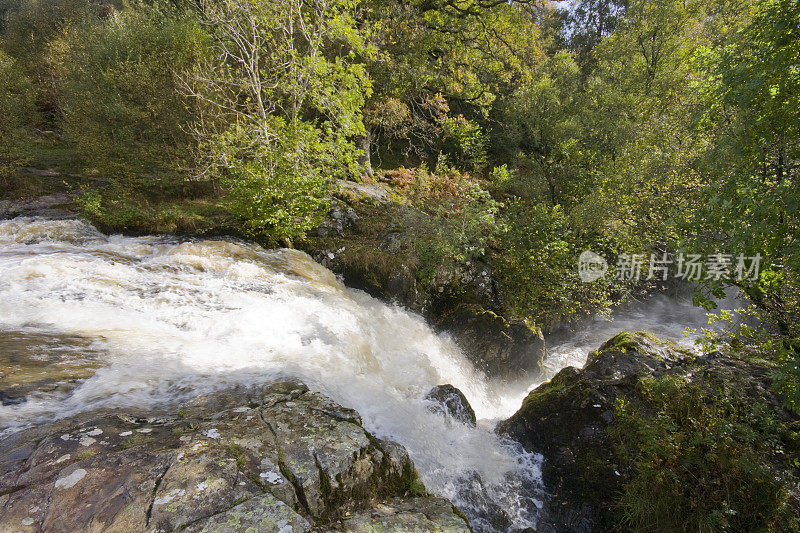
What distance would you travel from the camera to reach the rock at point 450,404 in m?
5.86

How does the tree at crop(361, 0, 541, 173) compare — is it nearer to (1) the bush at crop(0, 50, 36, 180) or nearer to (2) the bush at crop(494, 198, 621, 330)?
(2) the bush at crop(494, 198, 621, 330)

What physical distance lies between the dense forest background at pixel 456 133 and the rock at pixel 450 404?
360 centimetres

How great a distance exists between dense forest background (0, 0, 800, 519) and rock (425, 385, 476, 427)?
3.60 metres

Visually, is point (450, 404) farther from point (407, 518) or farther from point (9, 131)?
point (9, 131)

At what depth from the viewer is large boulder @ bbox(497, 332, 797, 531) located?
14.9 ft

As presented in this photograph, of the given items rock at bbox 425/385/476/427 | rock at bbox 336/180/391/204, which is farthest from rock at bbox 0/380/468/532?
rock at bbox 336/180/391/204

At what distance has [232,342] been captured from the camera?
17.3ft

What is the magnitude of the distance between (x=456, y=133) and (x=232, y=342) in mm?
13182

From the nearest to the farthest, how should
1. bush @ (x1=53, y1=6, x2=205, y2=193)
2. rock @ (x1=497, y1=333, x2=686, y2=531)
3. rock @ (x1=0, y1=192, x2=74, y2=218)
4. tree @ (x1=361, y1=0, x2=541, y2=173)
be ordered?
rock @ (x1=497, y1=333, x2=686, y2=531)
rock @ (x1=0, y1=192, x2=74, y2=218)
bush @ (x1=53, y1=6, x2=205, y2=193)
tree @ (x1=361, y1=0, x2=541, y2=173)

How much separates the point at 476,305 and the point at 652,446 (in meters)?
5.01

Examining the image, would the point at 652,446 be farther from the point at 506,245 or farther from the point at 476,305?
the point at 506,245

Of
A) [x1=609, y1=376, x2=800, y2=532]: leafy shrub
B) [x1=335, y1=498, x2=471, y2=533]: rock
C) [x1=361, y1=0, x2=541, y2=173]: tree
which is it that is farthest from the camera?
[x1=361, y1=0, x2=541, y2=173]: tree

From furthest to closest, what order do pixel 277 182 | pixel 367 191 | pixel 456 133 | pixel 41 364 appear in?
pixel 456 133, pixel 367 191, pixel 277 182, pixel 41 364

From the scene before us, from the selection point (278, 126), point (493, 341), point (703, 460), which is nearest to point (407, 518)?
point (703, 460)
